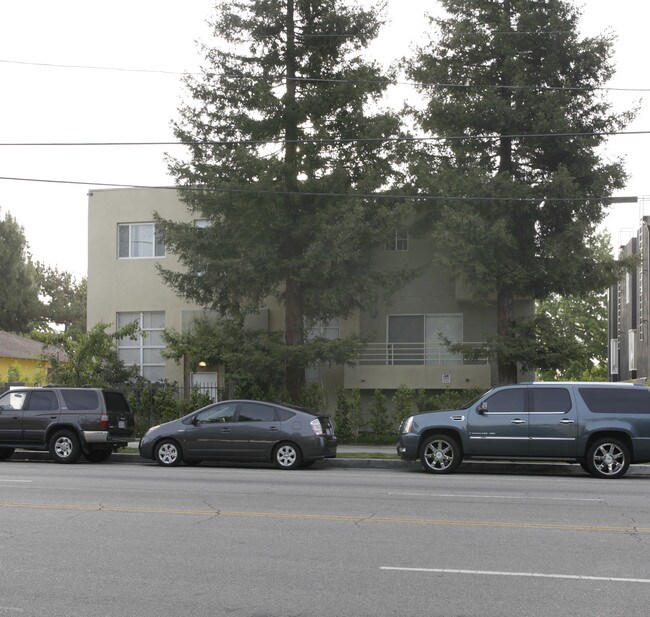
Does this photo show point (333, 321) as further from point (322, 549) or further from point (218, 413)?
point (322, 549)

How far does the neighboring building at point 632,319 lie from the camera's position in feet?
142

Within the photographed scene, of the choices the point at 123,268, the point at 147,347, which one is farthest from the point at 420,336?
the point at 123,268

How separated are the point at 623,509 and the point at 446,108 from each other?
52.5 ft

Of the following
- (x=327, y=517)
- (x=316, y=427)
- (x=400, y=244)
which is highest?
(x=400, y=244)

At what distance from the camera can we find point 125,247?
3350 cm

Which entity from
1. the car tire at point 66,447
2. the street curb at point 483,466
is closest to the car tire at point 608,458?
the street curb at point 483,466

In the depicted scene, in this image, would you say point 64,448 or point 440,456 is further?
point 64,448

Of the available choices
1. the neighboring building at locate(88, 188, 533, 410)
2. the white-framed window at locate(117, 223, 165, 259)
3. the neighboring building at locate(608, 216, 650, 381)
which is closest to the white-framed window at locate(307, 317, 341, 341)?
the neighboring building at locate(88, 188, 533, 410)

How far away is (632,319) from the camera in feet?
162

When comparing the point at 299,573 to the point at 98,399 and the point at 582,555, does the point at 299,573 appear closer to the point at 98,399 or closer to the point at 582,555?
the point at 582,555

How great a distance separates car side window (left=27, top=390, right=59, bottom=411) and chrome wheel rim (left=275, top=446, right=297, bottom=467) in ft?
18.7

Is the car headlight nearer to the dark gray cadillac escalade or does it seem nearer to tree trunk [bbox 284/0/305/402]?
the dark gray cadillac escalade

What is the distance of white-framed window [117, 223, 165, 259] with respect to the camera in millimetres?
33219

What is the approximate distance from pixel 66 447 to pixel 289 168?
965 cm
